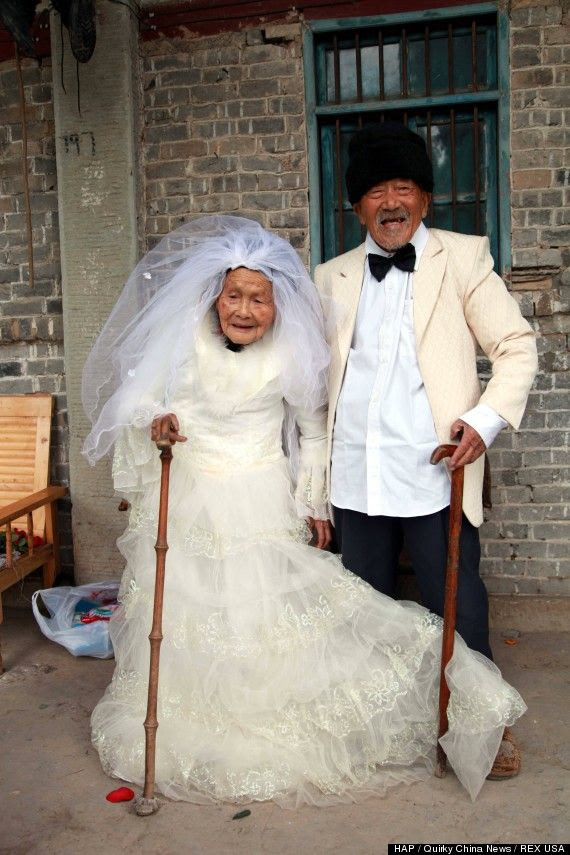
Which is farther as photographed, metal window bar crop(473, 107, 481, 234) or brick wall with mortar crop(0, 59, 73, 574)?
brick wall with mortar crop(0, 59, 73, 574)

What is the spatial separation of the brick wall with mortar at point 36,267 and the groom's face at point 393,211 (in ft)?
8.10

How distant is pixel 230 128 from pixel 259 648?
9.47 feet

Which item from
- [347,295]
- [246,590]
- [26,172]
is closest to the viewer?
[246,590]

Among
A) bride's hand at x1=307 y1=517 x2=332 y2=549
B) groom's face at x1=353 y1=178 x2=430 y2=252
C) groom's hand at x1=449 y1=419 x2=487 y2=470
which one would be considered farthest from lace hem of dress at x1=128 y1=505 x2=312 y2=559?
groom's face at x1=353 y1=178 x2=430 y2=252

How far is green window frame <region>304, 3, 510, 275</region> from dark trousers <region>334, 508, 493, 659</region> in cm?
182

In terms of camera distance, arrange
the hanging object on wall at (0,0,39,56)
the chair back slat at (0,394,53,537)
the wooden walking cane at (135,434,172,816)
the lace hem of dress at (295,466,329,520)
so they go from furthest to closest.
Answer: the chair back slat at (0,394,53,537) < the hanging object on wall at (0,0,39,56) < the lace hem of dress at (295,466,329,520) < the wooden walking cane at (135,434,172,816)

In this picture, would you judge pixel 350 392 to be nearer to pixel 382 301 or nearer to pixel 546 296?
pixel 382 301

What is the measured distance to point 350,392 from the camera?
3117mm

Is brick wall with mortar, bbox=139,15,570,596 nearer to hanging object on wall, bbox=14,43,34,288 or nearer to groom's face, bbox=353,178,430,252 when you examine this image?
hanging object on wall, bbox=14,43,34,288

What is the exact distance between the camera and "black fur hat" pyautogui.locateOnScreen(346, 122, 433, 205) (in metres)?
2.97

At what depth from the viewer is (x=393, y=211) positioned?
302 centimetres

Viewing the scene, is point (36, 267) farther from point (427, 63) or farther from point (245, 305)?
point (427, 63)

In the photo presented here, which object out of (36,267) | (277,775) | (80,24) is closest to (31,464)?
(36,267)

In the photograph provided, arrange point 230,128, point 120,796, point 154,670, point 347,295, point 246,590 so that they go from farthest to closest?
1. point 230,128
2. point 347,295
3. point 246,590
4. point 120,796
5. point 154,670
